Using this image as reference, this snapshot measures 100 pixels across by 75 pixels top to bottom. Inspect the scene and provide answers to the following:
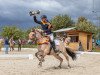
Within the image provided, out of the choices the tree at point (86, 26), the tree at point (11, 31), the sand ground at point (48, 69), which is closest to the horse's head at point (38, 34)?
the sand ground at point (48, 69)

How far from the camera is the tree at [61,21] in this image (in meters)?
92.9

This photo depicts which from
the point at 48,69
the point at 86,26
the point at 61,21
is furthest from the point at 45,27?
the point at 61,21

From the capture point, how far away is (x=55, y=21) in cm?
9400

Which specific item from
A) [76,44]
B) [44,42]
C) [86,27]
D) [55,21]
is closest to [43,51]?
[44,42]

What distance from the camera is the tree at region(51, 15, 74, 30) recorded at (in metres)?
92.9

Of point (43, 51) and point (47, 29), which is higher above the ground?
point (47, 29)

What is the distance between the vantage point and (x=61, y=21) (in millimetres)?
93250

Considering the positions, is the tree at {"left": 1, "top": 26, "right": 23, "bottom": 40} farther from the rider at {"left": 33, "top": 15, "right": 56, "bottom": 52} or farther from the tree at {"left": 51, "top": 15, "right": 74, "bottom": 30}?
the rider at {"left": 33, "top": 15, "right": 56, "bottom": 52}

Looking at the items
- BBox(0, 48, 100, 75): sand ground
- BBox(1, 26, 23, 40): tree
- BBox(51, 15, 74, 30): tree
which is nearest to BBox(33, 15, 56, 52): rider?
BBox(0, 48, 100, 75): sand ground

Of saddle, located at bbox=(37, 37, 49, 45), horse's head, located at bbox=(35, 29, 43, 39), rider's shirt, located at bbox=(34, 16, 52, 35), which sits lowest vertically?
saddle, located at bbox=(37, 37, 49, 45)

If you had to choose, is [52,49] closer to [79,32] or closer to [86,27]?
[79,32]

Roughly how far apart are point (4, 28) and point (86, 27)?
47.7 metres

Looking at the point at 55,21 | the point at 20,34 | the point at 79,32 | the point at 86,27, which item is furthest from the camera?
the point at 20,34

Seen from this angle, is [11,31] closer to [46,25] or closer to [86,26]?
[86,26]
